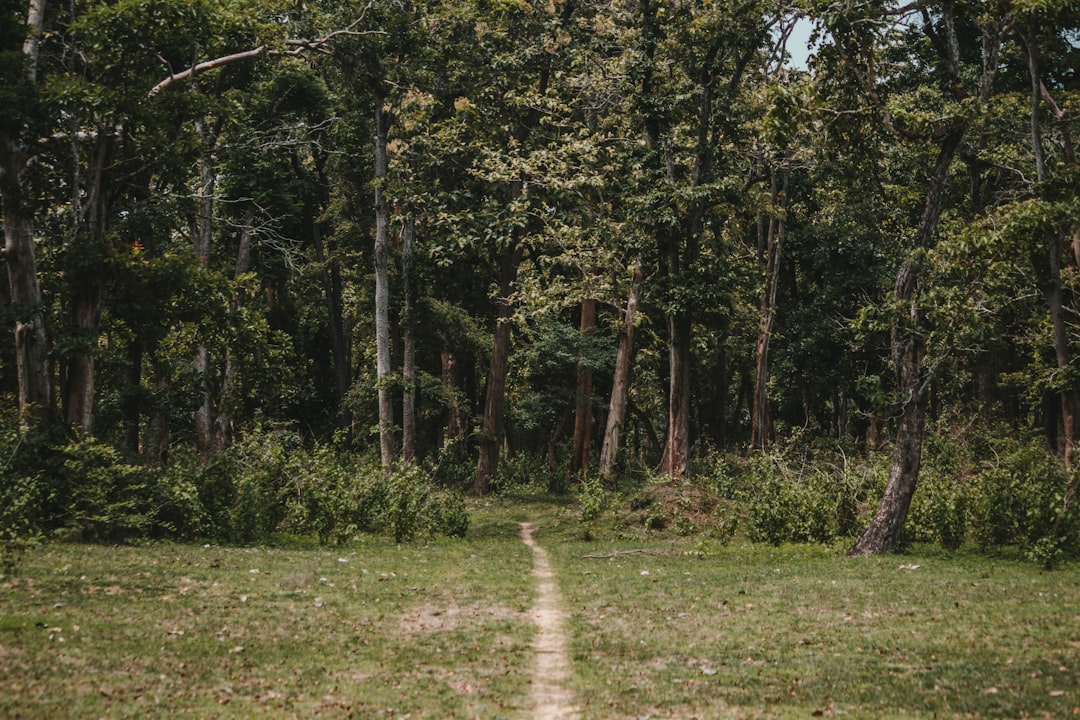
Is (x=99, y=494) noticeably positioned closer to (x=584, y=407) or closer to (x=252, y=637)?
(x=252, y=637)

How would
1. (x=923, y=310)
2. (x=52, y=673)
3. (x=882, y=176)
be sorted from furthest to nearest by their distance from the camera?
(x=882, y=176)
(x=923, y=310)
(x=52, y=673)

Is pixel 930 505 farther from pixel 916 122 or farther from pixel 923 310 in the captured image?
pixel 916 122

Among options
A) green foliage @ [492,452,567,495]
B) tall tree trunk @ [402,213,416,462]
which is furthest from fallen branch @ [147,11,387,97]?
green foliage @ [492,452,567,495]

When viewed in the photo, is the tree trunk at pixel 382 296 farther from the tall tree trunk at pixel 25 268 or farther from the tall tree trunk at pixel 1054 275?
the tall tree trunk at pixel 1054 275

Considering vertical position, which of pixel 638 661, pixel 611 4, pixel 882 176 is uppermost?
pixel 611 4

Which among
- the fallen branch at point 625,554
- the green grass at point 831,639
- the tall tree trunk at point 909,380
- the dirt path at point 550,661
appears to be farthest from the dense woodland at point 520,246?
the dirt path at point 550,661

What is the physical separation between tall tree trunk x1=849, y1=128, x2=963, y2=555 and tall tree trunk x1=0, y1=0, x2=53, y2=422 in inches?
575

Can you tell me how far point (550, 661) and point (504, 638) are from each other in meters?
1.14

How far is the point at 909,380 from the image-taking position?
17.0 m

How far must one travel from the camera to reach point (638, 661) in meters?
10.1

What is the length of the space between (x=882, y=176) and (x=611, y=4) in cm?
947

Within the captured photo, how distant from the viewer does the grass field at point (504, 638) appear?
8.16 metres

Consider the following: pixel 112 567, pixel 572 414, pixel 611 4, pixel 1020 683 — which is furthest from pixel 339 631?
pixel 572 414

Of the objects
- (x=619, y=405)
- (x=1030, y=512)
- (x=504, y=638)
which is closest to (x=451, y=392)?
(x=619, y=405)
